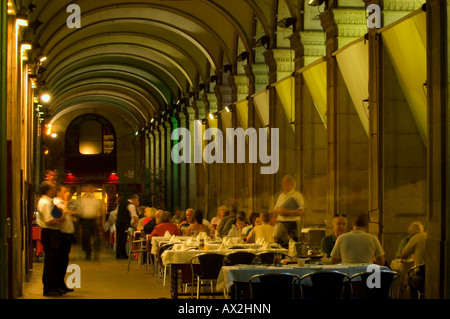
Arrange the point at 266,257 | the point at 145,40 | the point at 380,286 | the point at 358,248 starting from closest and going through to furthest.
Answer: the point at 380,286, the point at 358,248, the point at 266,257, the point at 145,40

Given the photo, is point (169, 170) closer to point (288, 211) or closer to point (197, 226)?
point (197, 226)

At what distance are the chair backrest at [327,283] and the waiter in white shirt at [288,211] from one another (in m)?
4.43

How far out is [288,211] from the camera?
13023mm

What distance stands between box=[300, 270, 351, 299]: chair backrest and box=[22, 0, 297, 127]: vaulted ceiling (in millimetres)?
9899

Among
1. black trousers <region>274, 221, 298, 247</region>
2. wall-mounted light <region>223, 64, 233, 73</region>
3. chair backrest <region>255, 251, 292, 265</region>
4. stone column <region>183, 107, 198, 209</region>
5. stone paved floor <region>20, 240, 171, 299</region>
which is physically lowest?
stone paved floor <region>20, 240, 171, 299</region>

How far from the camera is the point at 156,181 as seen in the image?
123 ft

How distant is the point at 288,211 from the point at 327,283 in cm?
447

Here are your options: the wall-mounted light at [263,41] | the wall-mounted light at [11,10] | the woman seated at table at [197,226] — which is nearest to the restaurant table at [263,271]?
the wall-mounted light at [11,10]

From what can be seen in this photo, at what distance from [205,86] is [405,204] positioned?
16.4 m

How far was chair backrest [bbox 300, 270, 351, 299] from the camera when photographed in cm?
854

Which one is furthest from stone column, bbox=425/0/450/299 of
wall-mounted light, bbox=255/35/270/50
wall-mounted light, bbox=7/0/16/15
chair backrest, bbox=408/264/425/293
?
wall-mounted light, bbox=255/35/270/50

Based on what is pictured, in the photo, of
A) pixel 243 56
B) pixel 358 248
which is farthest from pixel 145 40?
pixel 358 248

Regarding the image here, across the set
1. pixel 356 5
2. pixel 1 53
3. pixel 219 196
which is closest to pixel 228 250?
pixel 1 53

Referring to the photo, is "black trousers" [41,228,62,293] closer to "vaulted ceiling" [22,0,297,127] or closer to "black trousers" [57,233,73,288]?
"black trousers" [57,233,73,288]
